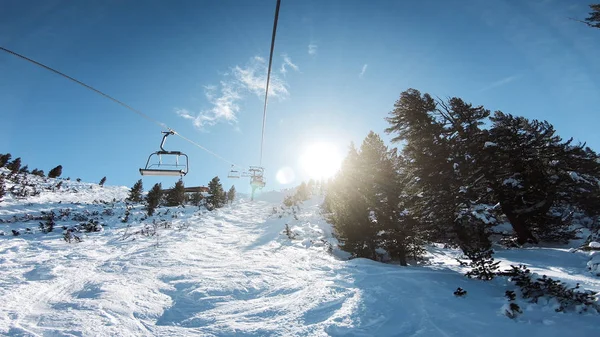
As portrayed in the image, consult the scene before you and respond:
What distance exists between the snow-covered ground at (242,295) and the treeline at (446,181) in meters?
2.70

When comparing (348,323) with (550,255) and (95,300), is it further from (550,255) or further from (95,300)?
(550,255)

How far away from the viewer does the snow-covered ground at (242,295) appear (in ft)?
17.4

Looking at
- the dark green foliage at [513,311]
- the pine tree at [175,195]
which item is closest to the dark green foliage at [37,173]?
the pine tree at [175,195]

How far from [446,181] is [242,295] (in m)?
10.2

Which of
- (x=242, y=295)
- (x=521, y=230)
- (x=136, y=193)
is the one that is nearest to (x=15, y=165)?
(x=136, y=193)

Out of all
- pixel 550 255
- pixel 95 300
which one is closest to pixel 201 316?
pixel 95 300

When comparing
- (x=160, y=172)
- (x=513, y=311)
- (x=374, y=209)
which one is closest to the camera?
(x=513, y=311)

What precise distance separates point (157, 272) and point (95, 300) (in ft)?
10.5

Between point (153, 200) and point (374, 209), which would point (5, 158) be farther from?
point (374, 209)

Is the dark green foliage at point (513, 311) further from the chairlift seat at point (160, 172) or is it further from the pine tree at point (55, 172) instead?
the pine tree at point (55, 172)

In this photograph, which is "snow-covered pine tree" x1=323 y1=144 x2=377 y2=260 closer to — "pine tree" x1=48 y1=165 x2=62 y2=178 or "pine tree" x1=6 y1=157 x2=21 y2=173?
"pine tree" x1=6 y1=157 x2=21 y2=173

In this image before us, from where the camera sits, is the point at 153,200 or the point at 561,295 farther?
the point at 153,200

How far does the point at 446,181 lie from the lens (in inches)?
465

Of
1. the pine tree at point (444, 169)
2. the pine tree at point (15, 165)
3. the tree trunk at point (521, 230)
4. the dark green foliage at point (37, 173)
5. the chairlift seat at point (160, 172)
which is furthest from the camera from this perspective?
the dark green foliage at point (37, 173)
